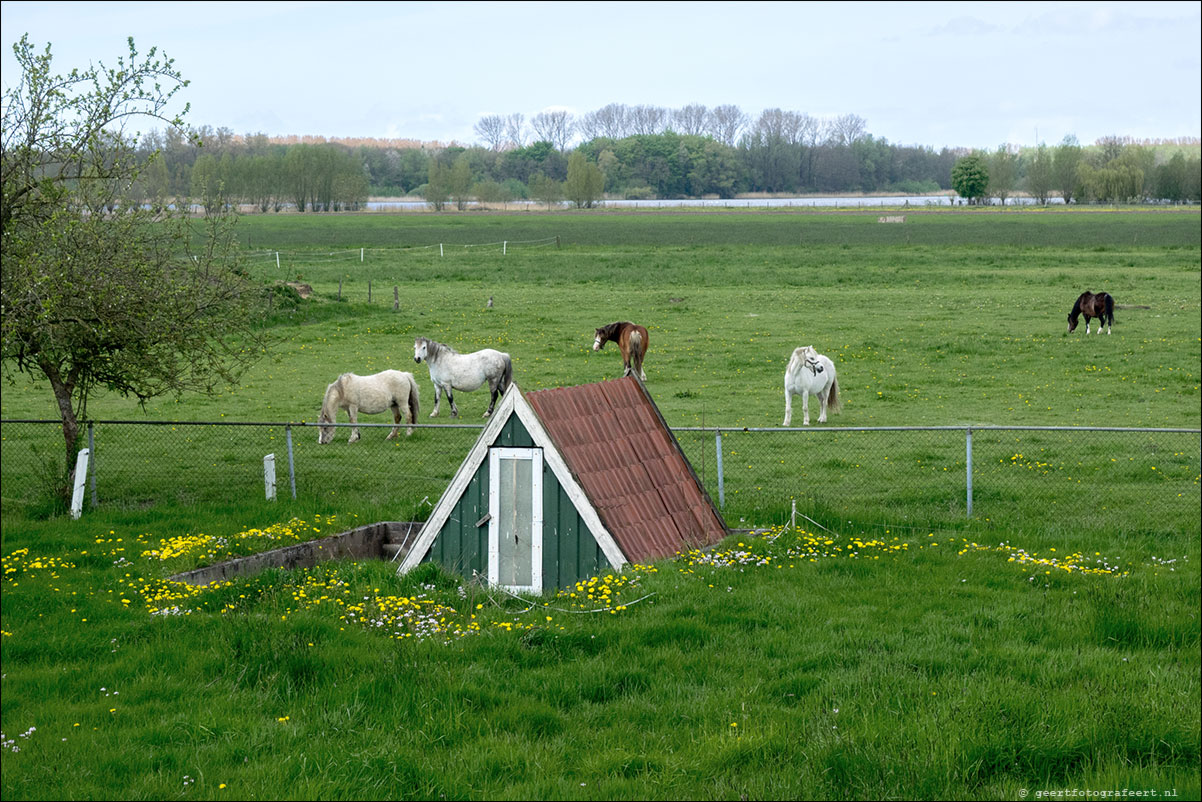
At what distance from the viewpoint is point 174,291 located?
1631 cm

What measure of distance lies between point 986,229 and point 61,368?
3182 inches

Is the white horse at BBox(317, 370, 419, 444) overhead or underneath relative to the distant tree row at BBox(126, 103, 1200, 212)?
underneath

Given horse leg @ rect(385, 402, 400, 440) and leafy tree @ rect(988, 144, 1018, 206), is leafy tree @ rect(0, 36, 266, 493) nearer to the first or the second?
horse leg @ rect(385, 402, 400, 440)

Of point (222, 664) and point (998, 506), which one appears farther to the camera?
point (998, 506)

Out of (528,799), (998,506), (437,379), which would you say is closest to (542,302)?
(437,379)

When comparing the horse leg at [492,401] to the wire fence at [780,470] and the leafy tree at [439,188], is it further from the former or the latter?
the leafy tree at [439,188]

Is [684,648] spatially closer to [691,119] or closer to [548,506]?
[548,506]

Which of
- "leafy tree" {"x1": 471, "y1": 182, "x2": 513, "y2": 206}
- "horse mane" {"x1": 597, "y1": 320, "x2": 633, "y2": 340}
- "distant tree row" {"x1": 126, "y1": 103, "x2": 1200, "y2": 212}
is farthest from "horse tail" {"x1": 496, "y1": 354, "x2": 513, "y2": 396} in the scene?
"leafy tree" {"x1": 471, "y1": 182, "x2": 513, "y2": 206}

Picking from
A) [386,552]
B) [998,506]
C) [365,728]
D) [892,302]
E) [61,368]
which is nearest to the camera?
[365,728]

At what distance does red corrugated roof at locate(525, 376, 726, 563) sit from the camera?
41.4ft

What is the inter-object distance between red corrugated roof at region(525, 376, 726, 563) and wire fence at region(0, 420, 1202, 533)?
2.57ft

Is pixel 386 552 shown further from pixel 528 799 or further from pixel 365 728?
pixel 528 799

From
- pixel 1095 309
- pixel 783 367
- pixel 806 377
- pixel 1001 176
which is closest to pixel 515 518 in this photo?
pixel 806 377

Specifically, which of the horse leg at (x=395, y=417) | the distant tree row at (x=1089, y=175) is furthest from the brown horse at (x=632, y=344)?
the distant tree row at (x=1089, y=175)
